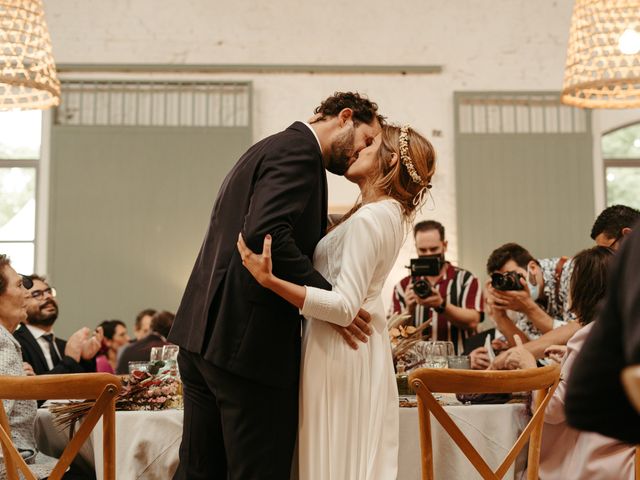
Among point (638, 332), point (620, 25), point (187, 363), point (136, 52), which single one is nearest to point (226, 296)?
point (187, 363)

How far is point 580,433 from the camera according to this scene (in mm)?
2729

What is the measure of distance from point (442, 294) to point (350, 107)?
2.67 meters

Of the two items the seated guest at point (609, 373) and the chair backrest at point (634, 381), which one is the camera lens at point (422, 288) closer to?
the seated guest at point (609, 373)

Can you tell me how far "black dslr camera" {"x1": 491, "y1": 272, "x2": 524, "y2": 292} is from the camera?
3.79m

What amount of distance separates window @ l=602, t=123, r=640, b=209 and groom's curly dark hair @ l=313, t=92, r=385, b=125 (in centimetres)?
626

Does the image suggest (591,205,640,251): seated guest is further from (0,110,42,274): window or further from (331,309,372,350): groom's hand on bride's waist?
(0,110,42,274): window

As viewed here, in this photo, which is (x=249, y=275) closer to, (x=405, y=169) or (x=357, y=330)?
(x=357, y=330)

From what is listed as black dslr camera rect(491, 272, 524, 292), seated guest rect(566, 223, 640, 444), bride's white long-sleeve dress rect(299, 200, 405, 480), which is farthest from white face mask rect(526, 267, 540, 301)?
seated guest rect(566, 223, 640, 444)

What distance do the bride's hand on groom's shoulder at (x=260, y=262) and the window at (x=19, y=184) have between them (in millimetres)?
6146

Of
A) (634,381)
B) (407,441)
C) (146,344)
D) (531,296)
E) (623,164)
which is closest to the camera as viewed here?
(634,381)

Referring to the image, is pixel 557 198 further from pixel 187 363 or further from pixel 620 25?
pixel 187 363

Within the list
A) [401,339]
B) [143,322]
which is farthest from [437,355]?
[143,322]

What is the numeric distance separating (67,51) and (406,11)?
10.4 ft

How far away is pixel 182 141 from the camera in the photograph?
7.77 m
